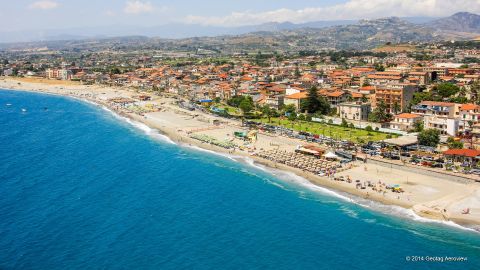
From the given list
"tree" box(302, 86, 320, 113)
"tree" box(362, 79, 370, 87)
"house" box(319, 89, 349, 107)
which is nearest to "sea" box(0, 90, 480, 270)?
"tree" box(302, 86, 320, 113)

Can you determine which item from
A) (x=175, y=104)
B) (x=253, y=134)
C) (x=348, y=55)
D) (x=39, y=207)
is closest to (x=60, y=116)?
(x=175, y=104)

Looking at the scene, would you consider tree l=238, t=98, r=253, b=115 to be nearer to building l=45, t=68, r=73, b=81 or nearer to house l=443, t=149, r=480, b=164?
house l=443, t=149, r=480, b=164

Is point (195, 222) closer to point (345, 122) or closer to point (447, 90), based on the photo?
point (345, 122)

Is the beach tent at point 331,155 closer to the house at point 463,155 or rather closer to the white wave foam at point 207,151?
the white wave foam at point 207,151

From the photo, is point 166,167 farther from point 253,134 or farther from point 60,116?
point 60,116

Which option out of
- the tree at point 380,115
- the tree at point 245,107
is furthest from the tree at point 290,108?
the tree at point 380,115

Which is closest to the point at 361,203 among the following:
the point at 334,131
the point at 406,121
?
the point at 334,131
